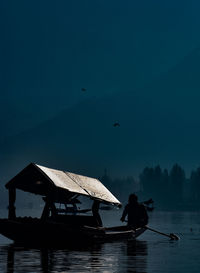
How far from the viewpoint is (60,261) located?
92.4 ft

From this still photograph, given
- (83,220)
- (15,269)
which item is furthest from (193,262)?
(83,220)

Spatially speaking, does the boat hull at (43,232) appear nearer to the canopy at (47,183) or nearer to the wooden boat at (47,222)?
the wooden boat at (47,222)

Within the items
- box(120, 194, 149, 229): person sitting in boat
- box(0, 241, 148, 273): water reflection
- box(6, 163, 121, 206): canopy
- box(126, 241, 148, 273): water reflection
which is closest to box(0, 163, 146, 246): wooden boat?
box(6, 163, 121, 206): canopy

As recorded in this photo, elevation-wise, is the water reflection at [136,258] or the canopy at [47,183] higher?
the canopy at [47,183]

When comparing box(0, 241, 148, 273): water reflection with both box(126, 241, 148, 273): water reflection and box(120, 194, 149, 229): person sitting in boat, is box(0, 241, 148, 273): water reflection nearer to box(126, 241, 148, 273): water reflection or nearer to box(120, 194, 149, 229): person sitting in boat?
box(126, 241, 148, 273): water reflection

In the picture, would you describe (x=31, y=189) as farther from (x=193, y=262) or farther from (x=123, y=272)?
(x=123, y=272)

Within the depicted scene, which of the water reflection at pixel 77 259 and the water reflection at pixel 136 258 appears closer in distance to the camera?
the water reflection at pixel 77 259

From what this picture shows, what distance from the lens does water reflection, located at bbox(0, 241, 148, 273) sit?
82.9 feet

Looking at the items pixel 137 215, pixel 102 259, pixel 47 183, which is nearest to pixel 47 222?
pixel 47 183

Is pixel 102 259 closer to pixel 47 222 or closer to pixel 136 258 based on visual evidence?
pixel 136 258

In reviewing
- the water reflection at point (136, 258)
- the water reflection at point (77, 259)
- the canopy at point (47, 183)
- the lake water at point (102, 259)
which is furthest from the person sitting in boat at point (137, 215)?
the water reflection at point (77, 259)

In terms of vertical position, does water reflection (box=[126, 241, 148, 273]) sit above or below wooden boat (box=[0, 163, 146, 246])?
below

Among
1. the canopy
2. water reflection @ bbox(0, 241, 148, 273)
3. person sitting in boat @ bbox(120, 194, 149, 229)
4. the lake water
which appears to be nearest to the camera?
water reflection @ bbox(0, 241, 148, 273)

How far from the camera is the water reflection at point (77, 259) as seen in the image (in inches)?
995
